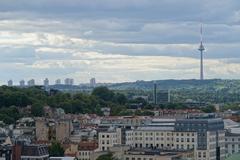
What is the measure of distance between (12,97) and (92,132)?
42955 millimetres

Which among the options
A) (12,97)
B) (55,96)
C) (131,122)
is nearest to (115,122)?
(131,122)

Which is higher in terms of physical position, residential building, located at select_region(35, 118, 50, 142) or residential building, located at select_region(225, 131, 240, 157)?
residential building, located at select_region(35, 118, 50, 142)

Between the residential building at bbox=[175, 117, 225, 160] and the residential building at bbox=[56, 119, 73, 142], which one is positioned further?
the residential building at bbox=[56, 119, 73, 142]

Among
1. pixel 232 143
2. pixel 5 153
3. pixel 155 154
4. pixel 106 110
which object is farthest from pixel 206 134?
pixel 106 110

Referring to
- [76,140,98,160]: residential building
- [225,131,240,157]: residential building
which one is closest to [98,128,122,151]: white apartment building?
[76,140,98,160]: residential building

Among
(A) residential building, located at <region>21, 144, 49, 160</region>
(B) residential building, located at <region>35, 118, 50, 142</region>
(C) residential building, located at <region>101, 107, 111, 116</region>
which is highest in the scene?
(C) residential building, located at <region>101, 107, 111, 116</region>

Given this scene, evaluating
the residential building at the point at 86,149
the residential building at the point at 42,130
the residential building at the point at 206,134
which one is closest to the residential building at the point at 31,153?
the residential building at the point at 86,149

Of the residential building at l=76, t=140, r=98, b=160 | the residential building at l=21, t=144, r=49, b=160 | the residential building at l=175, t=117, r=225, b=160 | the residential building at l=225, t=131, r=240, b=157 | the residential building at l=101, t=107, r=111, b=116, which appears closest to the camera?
the residential building at l=21, t=144, r=49, b=160

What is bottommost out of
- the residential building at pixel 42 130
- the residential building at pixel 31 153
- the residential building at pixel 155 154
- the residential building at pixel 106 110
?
the residential building at pixel 155 154

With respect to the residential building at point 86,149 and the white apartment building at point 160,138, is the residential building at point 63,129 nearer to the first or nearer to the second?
the white apartment building at point 160,138

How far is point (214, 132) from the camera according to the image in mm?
120125

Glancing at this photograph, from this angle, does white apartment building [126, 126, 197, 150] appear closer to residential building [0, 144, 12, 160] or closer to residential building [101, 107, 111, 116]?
residential building [0, 144, 12, 160]

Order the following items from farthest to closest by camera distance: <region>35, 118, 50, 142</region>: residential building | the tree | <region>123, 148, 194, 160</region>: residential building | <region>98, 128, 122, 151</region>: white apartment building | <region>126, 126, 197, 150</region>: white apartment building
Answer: <region>35, 118, 50, 142</region>: residential building
<region>126, 126, 197, 150</region>: white apartment building
<region>98, 128, 122, 151</region>: white apartment building
the tree
<region>123, 148, 194, 160</region>: residential building

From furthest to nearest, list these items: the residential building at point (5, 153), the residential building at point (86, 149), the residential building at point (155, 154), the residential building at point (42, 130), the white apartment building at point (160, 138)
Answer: the residential building at point (42, 130) → the white apartment building at point (160, 138) → the residential building at point (86, 149) → the residential building at point (155, 154) → the residential building at point (5, 153)
